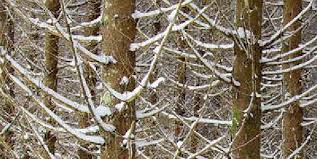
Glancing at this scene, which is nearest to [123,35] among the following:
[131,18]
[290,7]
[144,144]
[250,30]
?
[131,18]

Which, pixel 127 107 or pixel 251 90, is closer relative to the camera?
pixel 127 107

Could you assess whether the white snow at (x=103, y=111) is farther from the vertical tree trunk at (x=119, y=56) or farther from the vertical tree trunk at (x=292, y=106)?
the vertical tree trunk at (x=292, y=106)

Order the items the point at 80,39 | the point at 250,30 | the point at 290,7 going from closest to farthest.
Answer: the point at 80,39, the point at 250,30, the point at 290,7

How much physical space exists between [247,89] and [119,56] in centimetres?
141

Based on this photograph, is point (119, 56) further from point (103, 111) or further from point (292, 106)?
point (292, 106)

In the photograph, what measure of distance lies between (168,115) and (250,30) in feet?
3.59

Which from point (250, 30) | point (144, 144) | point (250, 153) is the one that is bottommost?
point (250, 153)

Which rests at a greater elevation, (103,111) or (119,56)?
(119,56)

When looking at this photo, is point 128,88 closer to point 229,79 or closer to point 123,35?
point 123,35

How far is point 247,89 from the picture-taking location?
497cm

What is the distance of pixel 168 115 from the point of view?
5137 mm

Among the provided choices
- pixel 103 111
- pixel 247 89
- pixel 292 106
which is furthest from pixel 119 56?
pixel 292 106

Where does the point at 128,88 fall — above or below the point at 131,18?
below

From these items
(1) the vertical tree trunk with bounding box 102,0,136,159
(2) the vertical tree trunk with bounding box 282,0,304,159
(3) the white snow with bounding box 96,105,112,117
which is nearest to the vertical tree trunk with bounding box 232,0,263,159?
(1) the vertical tree trunk with bounding box 102,0,136,159
